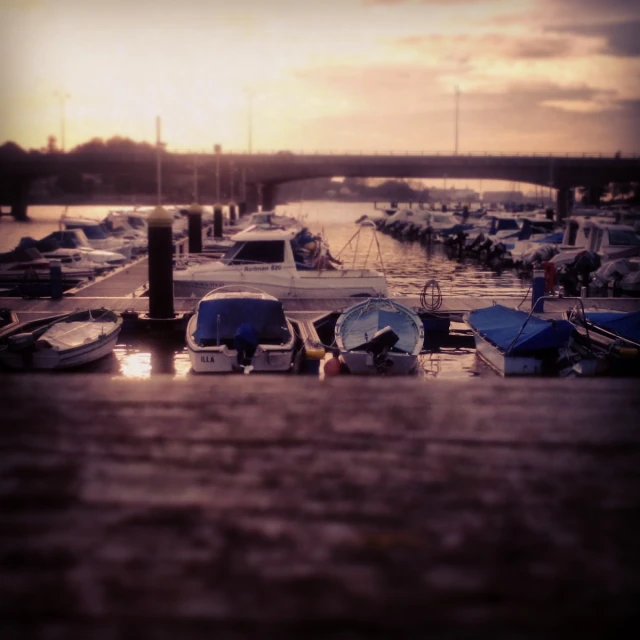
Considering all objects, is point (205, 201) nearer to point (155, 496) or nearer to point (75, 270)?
point (75, 270)

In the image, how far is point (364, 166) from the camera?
85.4 meters

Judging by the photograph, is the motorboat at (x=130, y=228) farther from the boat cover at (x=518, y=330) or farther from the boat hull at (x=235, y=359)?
the boat hull at (x=235, y=359)

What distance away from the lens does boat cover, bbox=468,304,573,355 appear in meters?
16.8

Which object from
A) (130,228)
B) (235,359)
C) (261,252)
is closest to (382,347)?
(235,359)

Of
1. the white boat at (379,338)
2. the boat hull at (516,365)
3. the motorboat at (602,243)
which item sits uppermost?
the motorboat at (602,243)

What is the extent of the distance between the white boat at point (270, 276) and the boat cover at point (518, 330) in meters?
5.25

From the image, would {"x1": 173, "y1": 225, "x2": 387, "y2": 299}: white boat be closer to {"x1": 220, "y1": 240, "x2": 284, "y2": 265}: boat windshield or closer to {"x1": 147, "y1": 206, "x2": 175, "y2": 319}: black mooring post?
{"x1": 220, "y1": 240, "x2": 284, "y2": 265}: boat windshield

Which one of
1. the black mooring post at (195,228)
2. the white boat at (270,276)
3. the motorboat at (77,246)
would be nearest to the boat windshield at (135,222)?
the motorboat at (77,246)

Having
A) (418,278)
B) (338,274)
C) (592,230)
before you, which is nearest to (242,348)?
(338,274)

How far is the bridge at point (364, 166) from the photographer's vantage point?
278 ft

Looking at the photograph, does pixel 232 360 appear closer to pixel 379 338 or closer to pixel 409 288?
pixel 379 338

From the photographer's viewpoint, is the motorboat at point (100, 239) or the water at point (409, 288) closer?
the water at point (409, 288)

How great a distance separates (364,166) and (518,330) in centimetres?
6977

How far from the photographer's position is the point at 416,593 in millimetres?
2191
